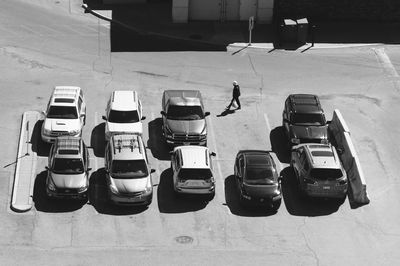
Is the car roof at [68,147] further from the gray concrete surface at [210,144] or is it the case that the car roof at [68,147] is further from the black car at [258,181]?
the black car at [258,181]

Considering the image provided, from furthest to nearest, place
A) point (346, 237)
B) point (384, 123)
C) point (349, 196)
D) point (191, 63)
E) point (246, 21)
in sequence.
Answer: point (246, 21) → point (191, 63) → point (384, 123) → point (349, 196) → point (346, 237)

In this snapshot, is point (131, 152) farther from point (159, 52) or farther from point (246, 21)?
point (246, 21)

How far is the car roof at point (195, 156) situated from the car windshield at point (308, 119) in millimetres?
4879

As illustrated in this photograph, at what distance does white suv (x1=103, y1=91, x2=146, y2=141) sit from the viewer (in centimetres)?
3651

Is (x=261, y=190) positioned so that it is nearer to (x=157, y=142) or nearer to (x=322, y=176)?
(x=322, y=176)

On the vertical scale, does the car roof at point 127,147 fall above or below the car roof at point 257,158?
above

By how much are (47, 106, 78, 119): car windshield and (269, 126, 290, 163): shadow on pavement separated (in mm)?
8796

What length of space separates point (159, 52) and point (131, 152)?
12612 millimetres

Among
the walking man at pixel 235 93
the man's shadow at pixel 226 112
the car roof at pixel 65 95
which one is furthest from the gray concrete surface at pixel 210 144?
the car roof at pixel 65 95

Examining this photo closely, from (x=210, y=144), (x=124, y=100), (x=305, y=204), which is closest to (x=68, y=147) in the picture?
(x=124, y=100)

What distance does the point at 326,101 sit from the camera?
136 feet

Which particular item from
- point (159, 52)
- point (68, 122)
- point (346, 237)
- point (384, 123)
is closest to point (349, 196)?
point (346, 237)

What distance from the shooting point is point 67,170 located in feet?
108

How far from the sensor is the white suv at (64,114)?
3588 cm
